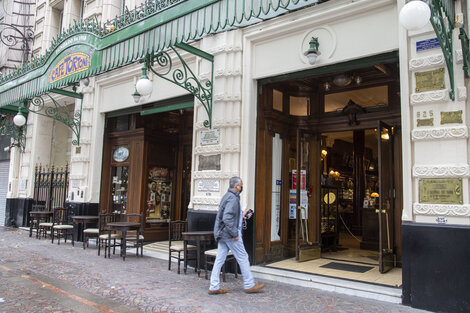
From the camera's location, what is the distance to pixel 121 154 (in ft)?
38.0

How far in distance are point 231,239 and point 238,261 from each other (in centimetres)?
36

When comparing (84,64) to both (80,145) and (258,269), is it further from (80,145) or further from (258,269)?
(258,269)

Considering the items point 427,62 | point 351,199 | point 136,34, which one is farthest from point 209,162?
point 351,199

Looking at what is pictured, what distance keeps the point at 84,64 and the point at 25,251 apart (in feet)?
15.9

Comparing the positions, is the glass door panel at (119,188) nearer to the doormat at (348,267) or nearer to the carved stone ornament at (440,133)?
the doormat at (348,267)

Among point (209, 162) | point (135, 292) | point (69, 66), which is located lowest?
point (135, 292)

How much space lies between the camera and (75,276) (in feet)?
22.4

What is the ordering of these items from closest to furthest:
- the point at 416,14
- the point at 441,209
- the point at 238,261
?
the point at 416,14, the point at 441,209, the point at 238,261

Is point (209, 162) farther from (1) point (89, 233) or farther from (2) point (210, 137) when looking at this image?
(1) point (89, 233)

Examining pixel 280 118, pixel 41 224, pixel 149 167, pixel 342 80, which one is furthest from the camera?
pixel 41 224

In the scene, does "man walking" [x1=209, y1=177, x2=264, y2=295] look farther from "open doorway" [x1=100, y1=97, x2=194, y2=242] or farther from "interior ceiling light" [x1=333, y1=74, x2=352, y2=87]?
"open doorway" [x1=100, y1=97, x2=194, y2=242]

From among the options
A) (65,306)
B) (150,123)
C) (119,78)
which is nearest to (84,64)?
(119,78)

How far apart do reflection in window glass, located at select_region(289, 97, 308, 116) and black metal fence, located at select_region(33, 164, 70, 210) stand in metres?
8.20

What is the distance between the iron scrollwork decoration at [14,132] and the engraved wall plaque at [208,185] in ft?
33.0
